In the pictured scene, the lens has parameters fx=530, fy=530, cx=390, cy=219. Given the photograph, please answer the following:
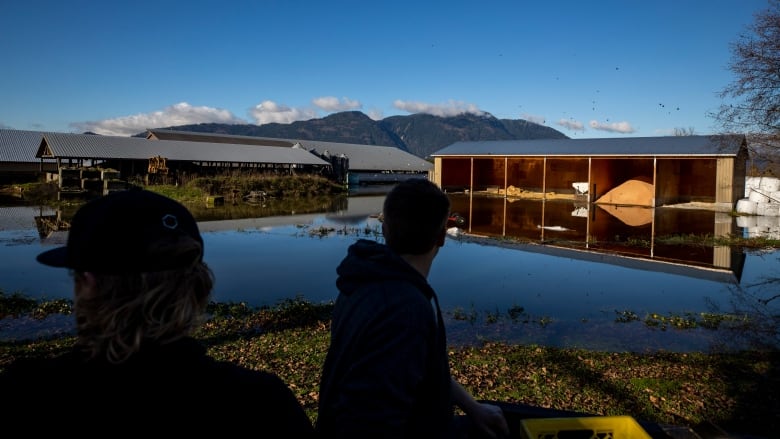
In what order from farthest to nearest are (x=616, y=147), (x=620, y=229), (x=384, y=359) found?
(x=616, y=147) → (x=620, y=229) → (x=384, y=359)

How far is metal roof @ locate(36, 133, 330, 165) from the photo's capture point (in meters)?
30.9

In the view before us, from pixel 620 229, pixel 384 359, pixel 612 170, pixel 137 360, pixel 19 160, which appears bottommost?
pixel 620 229

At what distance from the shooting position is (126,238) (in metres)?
1.20

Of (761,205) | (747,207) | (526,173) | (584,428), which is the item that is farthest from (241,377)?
(526,173)

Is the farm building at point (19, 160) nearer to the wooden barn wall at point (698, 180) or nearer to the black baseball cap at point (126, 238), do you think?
the wooden barn wall at point (698, 180)

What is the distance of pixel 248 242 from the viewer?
13594mm

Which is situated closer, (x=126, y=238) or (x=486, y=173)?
(x=126, y=238)

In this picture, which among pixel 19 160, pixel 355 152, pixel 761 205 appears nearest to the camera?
pixel 761 205

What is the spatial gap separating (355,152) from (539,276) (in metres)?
44.7

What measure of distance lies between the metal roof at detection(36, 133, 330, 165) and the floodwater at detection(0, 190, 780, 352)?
529 inches

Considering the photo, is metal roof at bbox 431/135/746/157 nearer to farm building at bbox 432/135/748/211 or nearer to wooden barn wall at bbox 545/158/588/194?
farm building at bbox 432/135/748/211

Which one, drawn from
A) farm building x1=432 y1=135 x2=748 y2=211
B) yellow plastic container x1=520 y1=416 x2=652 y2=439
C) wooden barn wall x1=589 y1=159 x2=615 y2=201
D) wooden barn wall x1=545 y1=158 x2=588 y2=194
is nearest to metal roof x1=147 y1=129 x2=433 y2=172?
farm building x1=432 y1=135 x2=748 y2=211

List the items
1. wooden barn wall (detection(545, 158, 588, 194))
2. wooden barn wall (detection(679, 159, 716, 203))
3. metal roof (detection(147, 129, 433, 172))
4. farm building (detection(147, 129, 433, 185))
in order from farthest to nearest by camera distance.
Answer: metal roof (detection(147, 129, 433, 172)), farm building (detection(147, 129, 433, 185)), wooden barn wall (detection(545, 158, 588, 194)), wooden barn wall (detection(679, 159, 716, 203))

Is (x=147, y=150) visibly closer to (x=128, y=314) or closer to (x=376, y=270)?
(x=376, y=270)
